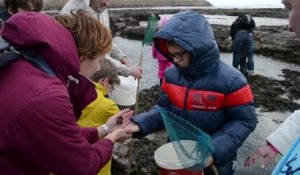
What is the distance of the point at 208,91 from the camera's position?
2594 millimetres

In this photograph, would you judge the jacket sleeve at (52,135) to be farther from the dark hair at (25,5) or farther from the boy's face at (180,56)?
the dark hair at (25,5)

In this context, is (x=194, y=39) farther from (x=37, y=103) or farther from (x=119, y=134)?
(x=37, y=103)

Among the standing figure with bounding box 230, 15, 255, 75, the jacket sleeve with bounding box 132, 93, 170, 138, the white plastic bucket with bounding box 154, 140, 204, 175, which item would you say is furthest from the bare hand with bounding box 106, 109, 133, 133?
the standing figure with bounding box 230, 15, 255, 75

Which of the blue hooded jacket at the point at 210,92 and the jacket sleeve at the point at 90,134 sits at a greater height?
the blue hooded jacket at the point at 210,92

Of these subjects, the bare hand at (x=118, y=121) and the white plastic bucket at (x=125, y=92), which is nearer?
the bare hand at (x=118, y=121)

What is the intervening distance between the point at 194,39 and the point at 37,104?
124cm

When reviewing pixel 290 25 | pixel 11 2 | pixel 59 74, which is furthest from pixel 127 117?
pixel 11 2

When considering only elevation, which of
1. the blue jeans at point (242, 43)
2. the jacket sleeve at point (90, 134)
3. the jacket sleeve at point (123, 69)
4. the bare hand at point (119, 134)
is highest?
the bare hand at point (119, 134)

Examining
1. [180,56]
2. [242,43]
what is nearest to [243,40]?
[242,43]

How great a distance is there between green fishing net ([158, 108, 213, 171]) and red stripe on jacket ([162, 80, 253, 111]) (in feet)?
1.29

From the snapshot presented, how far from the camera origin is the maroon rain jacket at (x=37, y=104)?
1598mm

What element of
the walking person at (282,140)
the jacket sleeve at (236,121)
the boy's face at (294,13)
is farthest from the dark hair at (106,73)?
the boy's face at (294,13)

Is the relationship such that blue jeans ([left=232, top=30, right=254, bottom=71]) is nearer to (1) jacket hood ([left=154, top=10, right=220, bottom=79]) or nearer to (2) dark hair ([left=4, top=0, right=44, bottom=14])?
(2) dark hair ([left=4, top=0, right=44, bottom=14])

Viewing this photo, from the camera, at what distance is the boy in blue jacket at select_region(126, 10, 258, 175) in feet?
8.21
